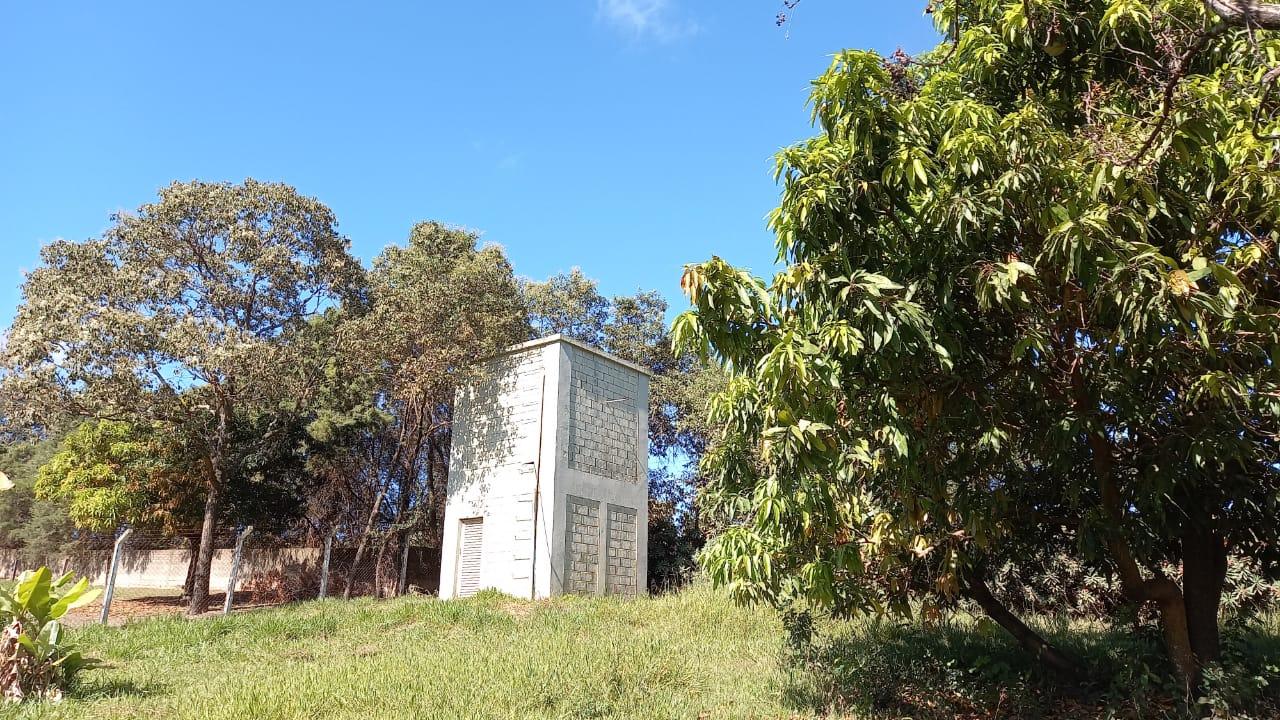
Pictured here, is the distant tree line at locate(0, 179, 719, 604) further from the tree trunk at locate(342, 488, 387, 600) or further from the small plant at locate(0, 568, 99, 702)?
the small plant at locate(0, 568, 99, 702)

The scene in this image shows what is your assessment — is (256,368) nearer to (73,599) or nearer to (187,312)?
(187,312)

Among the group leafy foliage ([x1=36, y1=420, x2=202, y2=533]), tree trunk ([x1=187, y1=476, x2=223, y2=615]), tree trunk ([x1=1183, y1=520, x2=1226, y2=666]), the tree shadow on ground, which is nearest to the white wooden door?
tree trunk ([x1=187, y1=476, x2=223, y2=615])

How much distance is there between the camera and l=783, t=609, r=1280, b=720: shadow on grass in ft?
21.6

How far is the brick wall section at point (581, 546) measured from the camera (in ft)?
51.7

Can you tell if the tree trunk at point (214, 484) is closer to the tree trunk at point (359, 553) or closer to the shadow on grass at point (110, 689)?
the tree trunk at point (359, 553)

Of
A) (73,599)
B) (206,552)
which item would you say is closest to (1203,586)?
(73,599)

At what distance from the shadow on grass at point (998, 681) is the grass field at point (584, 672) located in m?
0.02

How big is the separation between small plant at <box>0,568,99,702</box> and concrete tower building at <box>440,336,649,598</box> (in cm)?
853

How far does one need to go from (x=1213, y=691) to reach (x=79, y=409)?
18.5 meters

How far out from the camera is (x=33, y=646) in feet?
23.2

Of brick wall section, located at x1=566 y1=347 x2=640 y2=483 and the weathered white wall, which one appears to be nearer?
the weathered white wall

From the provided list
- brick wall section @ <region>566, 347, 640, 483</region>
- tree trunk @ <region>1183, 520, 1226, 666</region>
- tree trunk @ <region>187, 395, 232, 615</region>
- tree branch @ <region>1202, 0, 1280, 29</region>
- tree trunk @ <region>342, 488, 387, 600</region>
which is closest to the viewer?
tree branch @ <region>1202, 0, 1280, 29</region>

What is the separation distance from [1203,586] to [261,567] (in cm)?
→ 2090

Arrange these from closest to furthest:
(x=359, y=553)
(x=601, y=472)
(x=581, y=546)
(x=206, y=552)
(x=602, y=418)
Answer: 1. (x=581, y=546)
2. (x=601, y=472)
3. (x=602, y=418)
4. (x=206, y=552)
5. (x=359, y=553)
